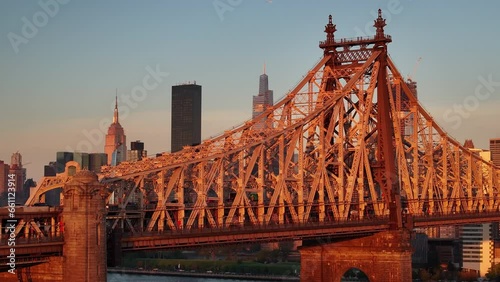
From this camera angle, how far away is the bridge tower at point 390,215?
124 m

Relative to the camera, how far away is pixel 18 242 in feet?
268

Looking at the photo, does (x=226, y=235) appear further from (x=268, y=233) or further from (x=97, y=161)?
(x=97, y=161)

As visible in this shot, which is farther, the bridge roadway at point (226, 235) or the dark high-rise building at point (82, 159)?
the dark high-rise building at point (82, 159)

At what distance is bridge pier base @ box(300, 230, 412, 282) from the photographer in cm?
12350

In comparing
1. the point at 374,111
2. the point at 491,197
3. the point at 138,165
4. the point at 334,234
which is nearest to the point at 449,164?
the point at 491,197

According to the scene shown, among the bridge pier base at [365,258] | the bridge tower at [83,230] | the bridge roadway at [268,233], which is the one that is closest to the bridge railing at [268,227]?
the bridge roadway at [268,233]

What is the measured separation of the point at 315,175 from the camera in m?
120

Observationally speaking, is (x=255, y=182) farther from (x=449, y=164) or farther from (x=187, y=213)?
(x=449, y=164)

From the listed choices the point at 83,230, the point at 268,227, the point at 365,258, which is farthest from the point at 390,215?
the point at 83,230

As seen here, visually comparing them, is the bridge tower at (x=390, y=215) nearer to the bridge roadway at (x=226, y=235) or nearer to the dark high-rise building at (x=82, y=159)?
the bridge roadway at (x=226, y=235)

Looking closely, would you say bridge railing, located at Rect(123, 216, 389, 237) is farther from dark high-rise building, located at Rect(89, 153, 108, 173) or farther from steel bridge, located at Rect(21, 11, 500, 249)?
dark high-rise building, located at Rect(89, 153, 108, 173)

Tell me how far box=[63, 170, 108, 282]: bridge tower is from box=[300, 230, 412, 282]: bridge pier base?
4486cm

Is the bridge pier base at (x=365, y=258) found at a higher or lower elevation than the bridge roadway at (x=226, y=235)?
lower

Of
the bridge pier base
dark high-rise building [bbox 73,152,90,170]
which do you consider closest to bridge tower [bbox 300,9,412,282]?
the bridge pier base
